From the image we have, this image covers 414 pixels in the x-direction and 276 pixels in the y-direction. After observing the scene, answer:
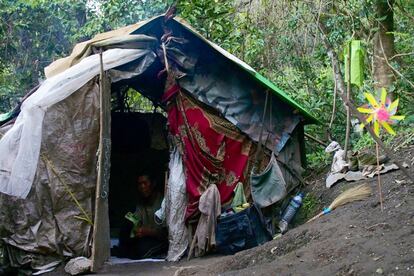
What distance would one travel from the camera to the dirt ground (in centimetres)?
393

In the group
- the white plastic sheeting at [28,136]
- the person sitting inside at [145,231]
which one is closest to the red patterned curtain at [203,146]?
the person sitting inside at [145,231]

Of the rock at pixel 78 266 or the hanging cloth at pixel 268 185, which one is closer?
the rock at pixel 78 266

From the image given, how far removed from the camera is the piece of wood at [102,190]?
19.5 feet

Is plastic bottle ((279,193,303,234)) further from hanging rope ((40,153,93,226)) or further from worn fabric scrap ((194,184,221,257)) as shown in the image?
hanging rope ((40,153,93,226))

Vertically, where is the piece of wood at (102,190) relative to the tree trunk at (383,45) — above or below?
below

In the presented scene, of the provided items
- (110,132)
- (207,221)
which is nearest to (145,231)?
(207,221)

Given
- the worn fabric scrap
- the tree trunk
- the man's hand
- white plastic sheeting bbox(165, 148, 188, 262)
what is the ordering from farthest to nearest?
the tree trunk → the man's hand → white plastic sheeting bbox(165, 148, 188, 262) → the worn fabric scrap

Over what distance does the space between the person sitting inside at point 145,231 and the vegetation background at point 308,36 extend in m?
2.65

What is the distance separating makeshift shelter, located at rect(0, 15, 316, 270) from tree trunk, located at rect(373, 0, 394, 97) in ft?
3.66

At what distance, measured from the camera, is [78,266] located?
5969mm

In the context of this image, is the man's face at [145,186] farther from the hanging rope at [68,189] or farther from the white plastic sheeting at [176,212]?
the hanging rope at [68,189]

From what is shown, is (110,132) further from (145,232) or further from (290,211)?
(290,211)

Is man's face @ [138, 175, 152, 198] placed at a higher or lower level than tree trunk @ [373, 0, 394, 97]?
lower

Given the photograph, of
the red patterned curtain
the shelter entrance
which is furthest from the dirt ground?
Result: the shelter entrance
